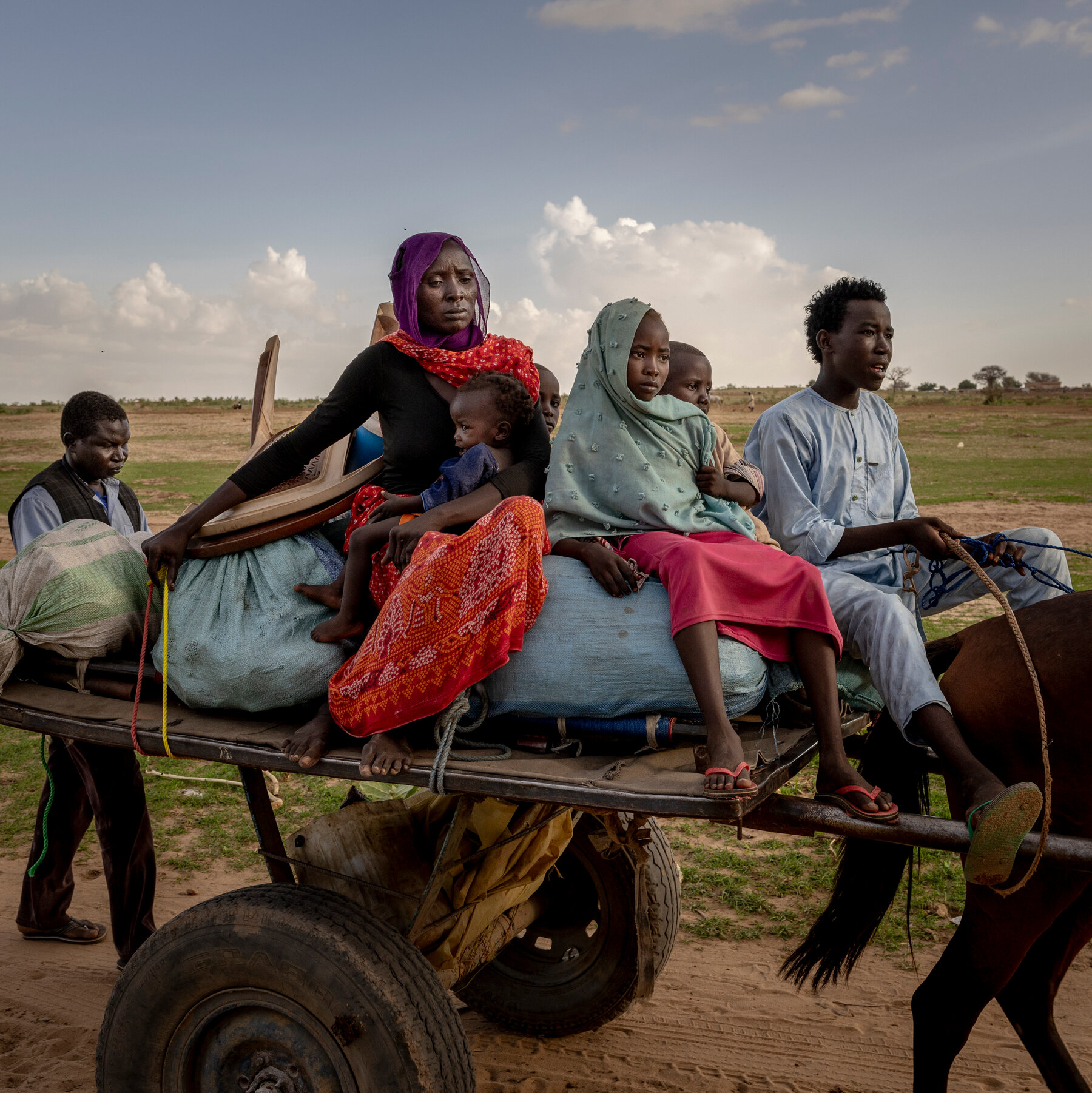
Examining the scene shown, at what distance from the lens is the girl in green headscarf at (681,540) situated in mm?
2266

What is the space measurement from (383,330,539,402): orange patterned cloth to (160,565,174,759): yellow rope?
103 cm

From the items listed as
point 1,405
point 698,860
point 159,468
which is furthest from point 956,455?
point 1,405

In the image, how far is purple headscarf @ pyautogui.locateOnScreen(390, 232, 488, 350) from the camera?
3.07m

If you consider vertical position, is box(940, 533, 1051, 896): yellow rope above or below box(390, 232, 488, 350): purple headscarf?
below

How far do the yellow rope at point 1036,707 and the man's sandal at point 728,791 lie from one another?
789 millimetres

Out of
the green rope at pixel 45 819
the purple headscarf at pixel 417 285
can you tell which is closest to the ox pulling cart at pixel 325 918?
the green rope at pixel 45 819

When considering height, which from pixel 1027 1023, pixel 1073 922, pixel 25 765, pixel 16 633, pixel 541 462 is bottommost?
pixel 25 765

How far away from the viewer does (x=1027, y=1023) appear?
115 inches

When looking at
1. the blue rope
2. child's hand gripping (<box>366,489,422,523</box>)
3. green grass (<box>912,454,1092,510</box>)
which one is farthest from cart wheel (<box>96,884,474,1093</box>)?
green grass (<box>912,454,1092,510</box>)

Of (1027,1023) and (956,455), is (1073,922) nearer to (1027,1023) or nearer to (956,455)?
(1027,1023)

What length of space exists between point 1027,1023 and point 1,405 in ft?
148

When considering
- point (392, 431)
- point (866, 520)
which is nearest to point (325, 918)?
point (392, 431)

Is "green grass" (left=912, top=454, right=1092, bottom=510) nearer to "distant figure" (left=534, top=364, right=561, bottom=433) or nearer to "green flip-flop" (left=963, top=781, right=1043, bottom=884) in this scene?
"distant figure" (left=534, top=364, right=561, bottom=433)

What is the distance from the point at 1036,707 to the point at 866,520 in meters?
0.98
